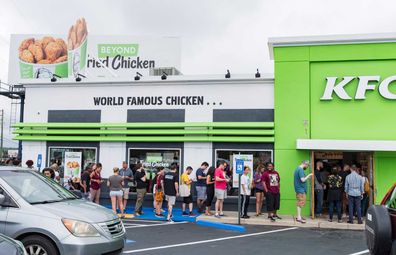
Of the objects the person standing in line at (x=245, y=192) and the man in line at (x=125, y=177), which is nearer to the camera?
the person standing in line at (x=245, y=192)

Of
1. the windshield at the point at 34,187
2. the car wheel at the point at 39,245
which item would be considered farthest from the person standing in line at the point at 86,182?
the car wheel at the point at 39,245

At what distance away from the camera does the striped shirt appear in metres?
12.6

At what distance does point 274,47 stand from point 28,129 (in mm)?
10387

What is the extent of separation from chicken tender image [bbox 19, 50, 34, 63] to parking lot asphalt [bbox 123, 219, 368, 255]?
24340mm

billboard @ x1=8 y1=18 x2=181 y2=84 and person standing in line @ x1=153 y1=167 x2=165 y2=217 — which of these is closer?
person standing in line @ x1=153 y1=167 x2=165 y2=217

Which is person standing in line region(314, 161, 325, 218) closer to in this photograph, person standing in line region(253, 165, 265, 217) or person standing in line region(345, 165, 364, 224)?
person standing in line region(345, 165, 364, 224)

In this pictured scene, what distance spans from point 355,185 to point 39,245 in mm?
9703

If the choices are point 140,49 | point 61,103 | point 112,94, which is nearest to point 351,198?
point 112,94

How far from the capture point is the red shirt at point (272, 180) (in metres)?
13.2

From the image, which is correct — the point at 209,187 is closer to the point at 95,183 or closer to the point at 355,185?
the point at 95,183

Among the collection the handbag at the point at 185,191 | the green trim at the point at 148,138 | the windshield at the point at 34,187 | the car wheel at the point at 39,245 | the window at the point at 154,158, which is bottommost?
the car wheel at the point at 39,245

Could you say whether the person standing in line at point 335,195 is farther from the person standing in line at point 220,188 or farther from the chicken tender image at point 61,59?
the chicken tender image at point 61,59

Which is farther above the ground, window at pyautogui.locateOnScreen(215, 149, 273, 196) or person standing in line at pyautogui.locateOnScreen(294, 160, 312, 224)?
window at pyautogui.locateOnScreen(215, 149, 273, 196)

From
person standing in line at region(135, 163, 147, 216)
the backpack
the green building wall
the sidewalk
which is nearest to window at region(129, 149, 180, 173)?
person standing in line at region(135, 163, 147, 216)
